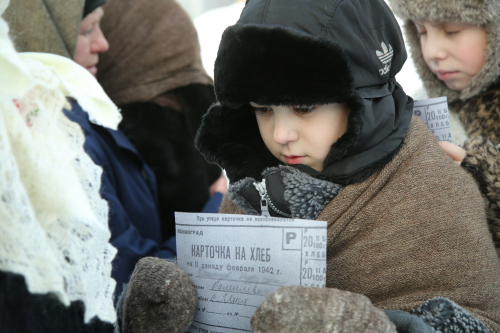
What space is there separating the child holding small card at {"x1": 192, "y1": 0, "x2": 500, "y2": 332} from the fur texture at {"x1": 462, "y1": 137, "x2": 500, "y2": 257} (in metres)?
0.14

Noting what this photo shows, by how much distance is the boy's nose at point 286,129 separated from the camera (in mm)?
893

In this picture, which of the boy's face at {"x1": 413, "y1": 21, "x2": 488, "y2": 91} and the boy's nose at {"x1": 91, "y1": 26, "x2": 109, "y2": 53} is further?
the boy's nose at {"x1": 91, "y1": 26, "x2": 109, "y2": 53}

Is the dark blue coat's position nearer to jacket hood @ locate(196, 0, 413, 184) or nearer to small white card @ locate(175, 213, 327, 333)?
small white card @ locate(175, 213, 327, 333)

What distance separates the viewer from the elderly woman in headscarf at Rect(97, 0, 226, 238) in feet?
5.73

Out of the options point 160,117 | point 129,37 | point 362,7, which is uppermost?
point 362,7

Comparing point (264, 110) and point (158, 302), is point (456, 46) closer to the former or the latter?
point (264, 110)

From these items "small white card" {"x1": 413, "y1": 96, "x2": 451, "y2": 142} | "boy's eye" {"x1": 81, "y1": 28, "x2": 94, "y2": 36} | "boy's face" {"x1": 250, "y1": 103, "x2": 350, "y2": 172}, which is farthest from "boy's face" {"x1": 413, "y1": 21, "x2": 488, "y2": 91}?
"boy's eye" {"x1": 81, "y1": 28, "x2": 94, "y2": 36}

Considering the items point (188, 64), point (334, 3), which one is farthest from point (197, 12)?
point (334, 3)

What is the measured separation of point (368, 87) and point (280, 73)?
20 centimetres

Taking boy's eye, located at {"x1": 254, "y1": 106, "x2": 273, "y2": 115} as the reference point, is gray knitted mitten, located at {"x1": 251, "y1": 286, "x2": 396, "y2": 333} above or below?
below

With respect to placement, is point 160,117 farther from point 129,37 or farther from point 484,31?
point 484,31

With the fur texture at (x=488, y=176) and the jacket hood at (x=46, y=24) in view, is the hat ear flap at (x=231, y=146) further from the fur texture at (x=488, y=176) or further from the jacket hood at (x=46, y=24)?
the jacket hood at (x=46, y=24)

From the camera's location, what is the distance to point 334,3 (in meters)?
0.85

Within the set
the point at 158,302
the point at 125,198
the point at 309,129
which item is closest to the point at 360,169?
the point at 309,129
